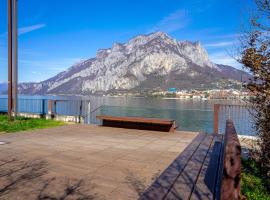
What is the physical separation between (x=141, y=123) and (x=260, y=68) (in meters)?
5.76

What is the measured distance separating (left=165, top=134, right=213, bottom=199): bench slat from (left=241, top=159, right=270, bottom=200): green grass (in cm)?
75

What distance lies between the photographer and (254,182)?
425cm

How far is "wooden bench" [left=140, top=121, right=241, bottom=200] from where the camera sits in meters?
2.23

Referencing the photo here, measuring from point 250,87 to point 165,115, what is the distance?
7151mm

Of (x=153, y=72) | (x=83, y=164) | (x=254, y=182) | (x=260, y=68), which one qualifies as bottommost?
(x=254, y=182)

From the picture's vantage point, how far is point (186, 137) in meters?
7.91

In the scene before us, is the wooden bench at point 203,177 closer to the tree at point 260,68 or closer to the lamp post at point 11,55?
the tree at point 260,68

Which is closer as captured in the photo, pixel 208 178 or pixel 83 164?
pixel 208 178

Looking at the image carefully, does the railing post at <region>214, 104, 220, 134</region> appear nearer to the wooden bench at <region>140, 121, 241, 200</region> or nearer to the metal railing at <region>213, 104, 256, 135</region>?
the metal railing at <region>213, 104, 256, 135</region>

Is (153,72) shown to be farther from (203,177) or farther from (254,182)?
(203,177)

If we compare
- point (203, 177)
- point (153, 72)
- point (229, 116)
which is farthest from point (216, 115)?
point (153, 72)

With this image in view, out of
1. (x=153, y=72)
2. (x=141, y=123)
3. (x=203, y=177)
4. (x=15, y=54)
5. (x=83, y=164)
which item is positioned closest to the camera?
(x=203, y=177)

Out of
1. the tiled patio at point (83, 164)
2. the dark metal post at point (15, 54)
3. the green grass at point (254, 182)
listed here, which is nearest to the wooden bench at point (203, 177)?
the tiled patio at point (83, 164)

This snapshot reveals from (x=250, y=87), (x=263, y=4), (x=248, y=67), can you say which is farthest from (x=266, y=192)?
(x=263, y=4)
